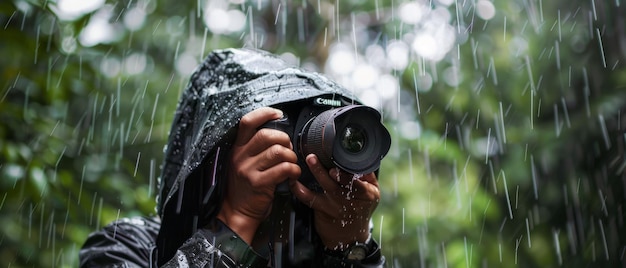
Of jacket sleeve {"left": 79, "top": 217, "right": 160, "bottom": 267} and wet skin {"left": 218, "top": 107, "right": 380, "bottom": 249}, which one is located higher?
wet skin {"left": 218, "top": 107, "right": 380, "bottom": 249}

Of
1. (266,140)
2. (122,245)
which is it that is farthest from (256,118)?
(122,245)

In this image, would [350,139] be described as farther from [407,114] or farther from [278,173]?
[407,114]

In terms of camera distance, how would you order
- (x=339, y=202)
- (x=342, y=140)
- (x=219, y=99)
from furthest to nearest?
(x=219, y=99) → (x=339, y=202) → (x=342, y=140)

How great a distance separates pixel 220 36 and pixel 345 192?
2545mm

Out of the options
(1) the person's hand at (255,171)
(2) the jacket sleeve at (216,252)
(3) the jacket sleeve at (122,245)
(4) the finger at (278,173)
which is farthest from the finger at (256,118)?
(3) the jacket sleeve at (122,245)

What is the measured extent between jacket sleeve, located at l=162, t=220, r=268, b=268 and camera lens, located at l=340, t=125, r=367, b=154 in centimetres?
29

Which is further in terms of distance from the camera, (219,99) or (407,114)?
(407,114)

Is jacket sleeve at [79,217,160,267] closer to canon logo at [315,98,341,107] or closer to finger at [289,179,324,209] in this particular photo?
finger at [289,179,324,209]

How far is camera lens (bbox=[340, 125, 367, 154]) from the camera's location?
1.34 metres

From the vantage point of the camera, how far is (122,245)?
170 cm

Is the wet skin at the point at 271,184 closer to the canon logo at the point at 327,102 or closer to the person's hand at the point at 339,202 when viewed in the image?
the person's hand at the point at 339,202

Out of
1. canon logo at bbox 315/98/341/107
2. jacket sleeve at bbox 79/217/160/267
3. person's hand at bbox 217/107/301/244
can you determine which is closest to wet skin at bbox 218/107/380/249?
person's hand at bbox 217/107/301/244

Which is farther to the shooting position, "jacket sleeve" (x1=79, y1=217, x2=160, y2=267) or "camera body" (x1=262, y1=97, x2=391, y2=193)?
"jacket sleeve" (x1=79, y1=217, x2=160, y2=267)

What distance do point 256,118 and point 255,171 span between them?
0.11m
